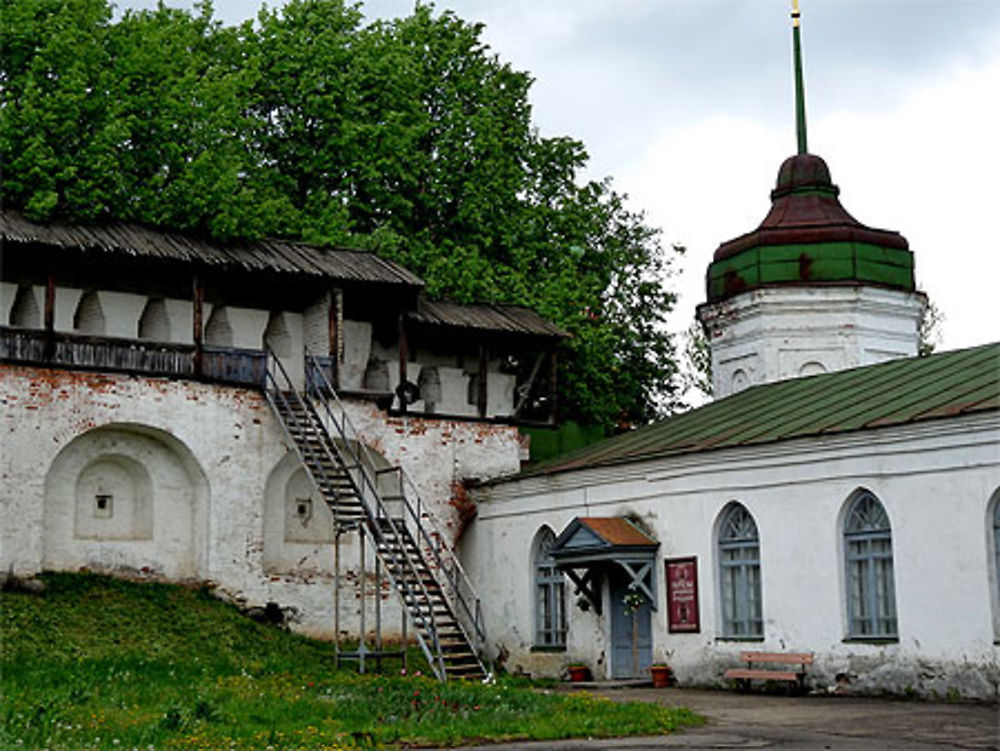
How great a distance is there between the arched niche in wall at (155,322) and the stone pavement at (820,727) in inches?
472

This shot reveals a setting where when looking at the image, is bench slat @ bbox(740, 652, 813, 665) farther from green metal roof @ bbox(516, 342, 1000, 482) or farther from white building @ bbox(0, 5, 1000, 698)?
green metal roof @ bbox(516, 342, 1000, 482)

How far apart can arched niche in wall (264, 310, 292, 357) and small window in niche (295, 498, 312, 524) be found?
2984mm

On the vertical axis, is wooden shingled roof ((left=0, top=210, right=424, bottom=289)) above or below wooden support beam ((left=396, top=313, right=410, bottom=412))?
above

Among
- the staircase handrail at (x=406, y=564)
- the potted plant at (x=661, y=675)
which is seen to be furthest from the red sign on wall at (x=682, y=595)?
the staircase handrail at (x=406, y=564)

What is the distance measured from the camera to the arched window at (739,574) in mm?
20891

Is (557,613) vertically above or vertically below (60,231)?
below

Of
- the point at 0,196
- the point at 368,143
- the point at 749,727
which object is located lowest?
the point at 749,727

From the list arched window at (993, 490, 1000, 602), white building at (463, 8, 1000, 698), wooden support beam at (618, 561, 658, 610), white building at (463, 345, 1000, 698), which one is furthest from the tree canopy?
arched window at (993, 490, 1000, 602)

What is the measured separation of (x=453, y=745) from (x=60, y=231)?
1426 centimetres

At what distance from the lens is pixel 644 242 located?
37531 millimetres

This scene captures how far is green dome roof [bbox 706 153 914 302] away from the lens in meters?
30.0

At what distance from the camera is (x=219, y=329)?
1081 inches

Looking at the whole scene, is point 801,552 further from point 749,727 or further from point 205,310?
point 205,310

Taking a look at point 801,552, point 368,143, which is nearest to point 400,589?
point 801,552
